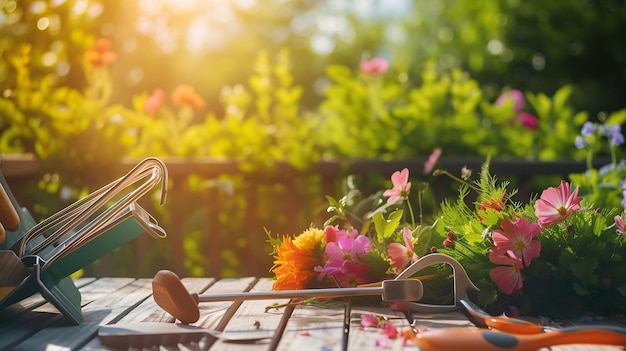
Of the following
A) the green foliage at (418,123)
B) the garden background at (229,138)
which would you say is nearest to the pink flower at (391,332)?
the garden background at (229,138)

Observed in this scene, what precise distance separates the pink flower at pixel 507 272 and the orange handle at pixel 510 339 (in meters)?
0.28

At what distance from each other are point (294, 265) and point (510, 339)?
1.84 feet

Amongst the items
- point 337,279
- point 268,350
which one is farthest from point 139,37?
point 268,350

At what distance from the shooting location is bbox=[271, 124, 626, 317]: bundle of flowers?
1.38 m

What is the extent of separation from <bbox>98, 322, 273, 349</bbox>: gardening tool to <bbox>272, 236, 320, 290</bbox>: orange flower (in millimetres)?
322

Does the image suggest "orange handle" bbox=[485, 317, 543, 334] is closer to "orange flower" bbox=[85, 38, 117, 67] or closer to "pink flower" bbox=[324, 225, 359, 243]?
"pink flower" bbox=[324, 225, 359, 243]

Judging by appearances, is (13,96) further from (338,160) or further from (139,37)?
(139,37)

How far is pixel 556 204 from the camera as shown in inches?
54.6

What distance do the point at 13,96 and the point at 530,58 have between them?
742 cm

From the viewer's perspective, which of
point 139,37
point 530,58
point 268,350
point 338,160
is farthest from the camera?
point 530,58

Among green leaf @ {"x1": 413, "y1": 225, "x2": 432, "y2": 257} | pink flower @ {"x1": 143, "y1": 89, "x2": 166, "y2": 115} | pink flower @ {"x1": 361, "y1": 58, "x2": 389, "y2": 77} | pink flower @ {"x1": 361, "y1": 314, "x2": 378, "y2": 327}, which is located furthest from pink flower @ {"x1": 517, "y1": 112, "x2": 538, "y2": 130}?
pink flower @ {"x1": 361, "y1": 314, "x2": 378, "y2": 327}

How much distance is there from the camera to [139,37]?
5535 mm

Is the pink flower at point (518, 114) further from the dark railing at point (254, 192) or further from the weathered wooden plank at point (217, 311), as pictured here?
the weathered wooden plank at point (217, 311)

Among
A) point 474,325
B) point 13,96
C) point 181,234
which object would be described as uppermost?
point 13,96
